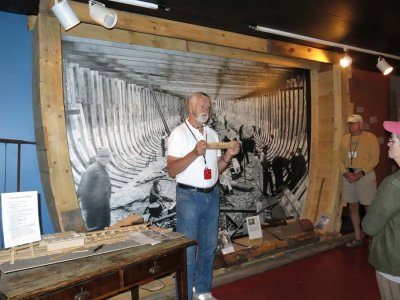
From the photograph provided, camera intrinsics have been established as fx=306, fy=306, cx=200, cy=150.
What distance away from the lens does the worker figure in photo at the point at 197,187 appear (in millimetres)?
2531

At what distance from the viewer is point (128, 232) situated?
2.20m

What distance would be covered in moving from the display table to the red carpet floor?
4.46 ft

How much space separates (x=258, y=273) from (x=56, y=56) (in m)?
3.06

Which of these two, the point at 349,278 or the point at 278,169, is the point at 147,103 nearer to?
the point at 278,169

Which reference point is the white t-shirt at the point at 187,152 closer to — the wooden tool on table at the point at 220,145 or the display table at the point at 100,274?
the wooden tool on table at the point at 220,145

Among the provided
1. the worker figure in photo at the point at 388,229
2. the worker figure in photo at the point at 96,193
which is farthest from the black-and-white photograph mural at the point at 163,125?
the worker figure in photo at the point at 388,229

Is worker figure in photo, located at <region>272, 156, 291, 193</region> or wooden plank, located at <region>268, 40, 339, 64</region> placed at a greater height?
wooden plank, located at <region>268, 40, 339, 64</region>

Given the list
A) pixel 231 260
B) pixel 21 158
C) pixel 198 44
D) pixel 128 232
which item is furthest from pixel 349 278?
pixel 21 158

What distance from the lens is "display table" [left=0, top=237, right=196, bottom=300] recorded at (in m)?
1.41

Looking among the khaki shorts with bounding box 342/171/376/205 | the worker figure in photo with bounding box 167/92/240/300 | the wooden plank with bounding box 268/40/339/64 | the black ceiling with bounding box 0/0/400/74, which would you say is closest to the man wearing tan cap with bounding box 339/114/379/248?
the khaki shorts with bounding box 342/171/376/205

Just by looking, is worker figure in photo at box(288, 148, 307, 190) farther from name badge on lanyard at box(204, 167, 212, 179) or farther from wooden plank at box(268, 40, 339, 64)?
name badge on lanyard at box(204, 167, 212, 179)

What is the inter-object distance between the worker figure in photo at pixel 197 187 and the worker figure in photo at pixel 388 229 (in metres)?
1.22

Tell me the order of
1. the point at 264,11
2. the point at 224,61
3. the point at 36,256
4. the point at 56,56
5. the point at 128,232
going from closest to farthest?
1. the point at 36,256
2. the point at 128,232
3. the point at 56,56
4. the point at 264,11
5. the point at 224,61

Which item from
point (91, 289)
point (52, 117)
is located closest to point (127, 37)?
point (52, 117)
